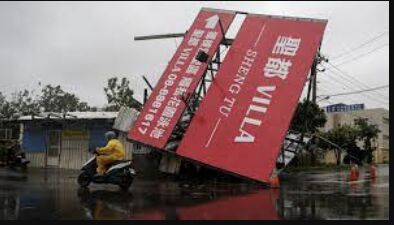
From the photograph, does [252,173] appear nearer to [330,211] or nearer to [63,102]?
[330,211]

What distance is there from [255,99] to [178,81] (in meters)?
3.20

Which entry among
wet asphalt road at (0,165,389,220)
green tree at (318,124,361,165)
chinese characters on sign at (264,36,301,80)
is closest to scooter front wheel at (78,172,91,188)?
wet asphalt road at (0,165,389,220)

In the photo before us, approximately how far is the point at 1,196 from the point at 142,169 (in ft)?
34.3

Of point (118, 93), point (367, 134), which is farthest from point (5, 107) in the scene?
point (367, 134)

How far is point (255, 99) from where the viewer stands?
49.6ft

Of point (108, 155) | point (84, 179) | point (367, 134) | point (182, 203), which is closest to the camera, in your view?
point (182, 203)

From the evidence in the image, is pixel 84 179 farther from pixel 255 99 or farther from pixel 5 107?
pixel 5 107

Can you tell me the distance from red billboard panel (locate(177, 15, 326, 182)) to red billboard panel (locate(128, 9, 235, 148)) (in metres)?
0.89

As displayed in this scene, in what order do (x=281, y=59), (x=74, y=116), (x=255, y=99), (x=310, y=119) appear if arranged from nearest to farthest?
(x=255, y=99) < (x=281, y=59) < (x=74, y=116) < (x=310, y=119)

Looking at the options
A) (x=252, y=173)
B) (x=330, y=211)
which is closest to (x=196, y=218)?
(x=330, y=211)

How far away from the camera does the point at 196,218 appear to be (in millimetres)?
7727

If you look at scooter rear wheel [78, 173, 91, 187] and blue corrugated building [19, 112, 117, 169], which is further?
blue corrugated building [19, 112, 117, 169]

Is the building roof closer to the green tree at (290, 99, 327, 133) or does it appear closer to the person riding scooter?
the green tree at (290, 99, 327, 133)

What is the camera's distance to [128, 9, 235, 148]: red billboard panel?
16.3m
